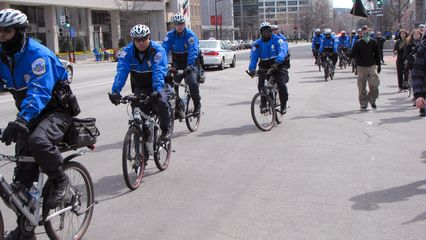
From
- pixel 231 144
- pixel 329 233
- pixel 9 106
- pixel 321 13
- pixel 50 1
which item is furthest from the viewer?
Result: pixel 321 13

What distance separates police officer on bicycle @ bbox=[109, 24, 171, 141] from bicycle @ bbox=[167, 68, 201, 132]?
2.01 meters

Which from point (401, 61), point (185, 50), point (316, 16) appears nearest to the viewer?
point (185, 50)

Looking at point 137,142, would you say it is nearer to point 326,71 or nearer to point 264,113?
point 264,113

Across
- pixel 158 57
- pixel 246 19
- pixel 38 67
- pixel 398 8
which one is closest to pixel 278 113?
pixel 158 57

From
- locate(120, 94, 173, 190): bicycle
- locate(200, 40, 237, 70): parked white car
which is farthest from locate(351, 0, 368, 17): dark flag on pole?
locate(120, 94, 173, 190): bicycle

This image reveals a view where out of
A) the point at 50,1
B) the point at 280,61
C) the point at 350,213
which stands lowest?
the point at 350,213

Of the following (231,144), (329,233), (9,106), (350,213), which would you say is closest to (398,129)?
(231,144)

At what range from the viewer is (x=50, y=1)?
58250mm

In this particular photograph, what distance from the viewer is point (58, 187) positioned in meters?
4.20

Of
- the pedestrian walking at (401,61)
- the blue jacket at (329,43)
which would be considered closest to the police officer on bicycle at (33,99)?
the pedestrian walking at (401,61)

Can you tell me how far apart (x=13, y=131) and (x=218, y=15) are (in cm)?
11388

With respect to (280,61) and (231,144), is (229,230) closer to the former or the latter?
(231,144)

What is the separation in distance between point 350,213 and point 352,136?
14.4 feet

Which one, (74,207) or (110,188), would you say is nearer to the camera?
(74,207)
